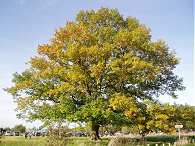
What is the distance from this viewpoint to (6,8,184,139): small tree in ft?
112

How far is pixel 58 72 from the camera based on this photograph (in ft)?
118

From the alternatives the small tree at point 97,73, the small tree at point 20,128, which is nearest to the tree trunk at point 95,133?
the small tree at point 97,73

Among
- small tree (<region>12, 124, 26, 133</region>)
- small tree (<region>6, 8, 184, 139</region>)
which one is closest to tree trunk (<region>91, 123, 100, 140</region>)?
small tree (<region>6, 8, 184, 139</region>)

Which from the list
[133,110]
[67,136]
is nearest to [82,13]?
[133,110]

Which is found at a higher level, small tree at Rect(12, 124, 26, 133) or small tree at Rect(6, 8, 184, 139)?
small tree at Rect(6, 8, 184, 139)

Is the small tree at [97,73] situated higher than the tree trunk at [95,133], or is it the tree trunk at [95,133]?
the small tree at [97,73]

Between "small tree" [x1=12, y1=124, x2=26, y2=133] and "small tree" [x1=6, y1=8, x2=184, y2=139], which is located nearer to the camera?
"small tree" [x1=6, y1=8, x2=184, y2=139]

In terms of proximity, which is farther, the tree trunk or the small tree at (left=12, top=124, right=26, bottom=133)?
the small tree at (left=12, top=124, right=26, bottom=133)

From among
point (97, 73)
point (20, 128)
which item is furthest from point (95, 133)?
point (20, 128)

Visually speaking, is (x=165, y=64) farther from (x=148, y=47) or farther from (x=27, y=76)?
(x=27, y=76)

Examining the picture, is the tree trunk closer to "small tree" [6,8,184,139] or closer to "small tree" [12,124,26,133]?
"small tree" [6,8,184,139]

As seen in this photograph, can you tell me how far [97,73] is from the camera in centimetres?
3388

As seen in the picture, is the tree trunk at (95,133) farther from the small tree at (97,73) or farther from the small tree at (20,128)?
the small tree at (20,128)

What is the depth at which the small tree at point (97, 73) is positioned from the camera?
3425 centimetres
